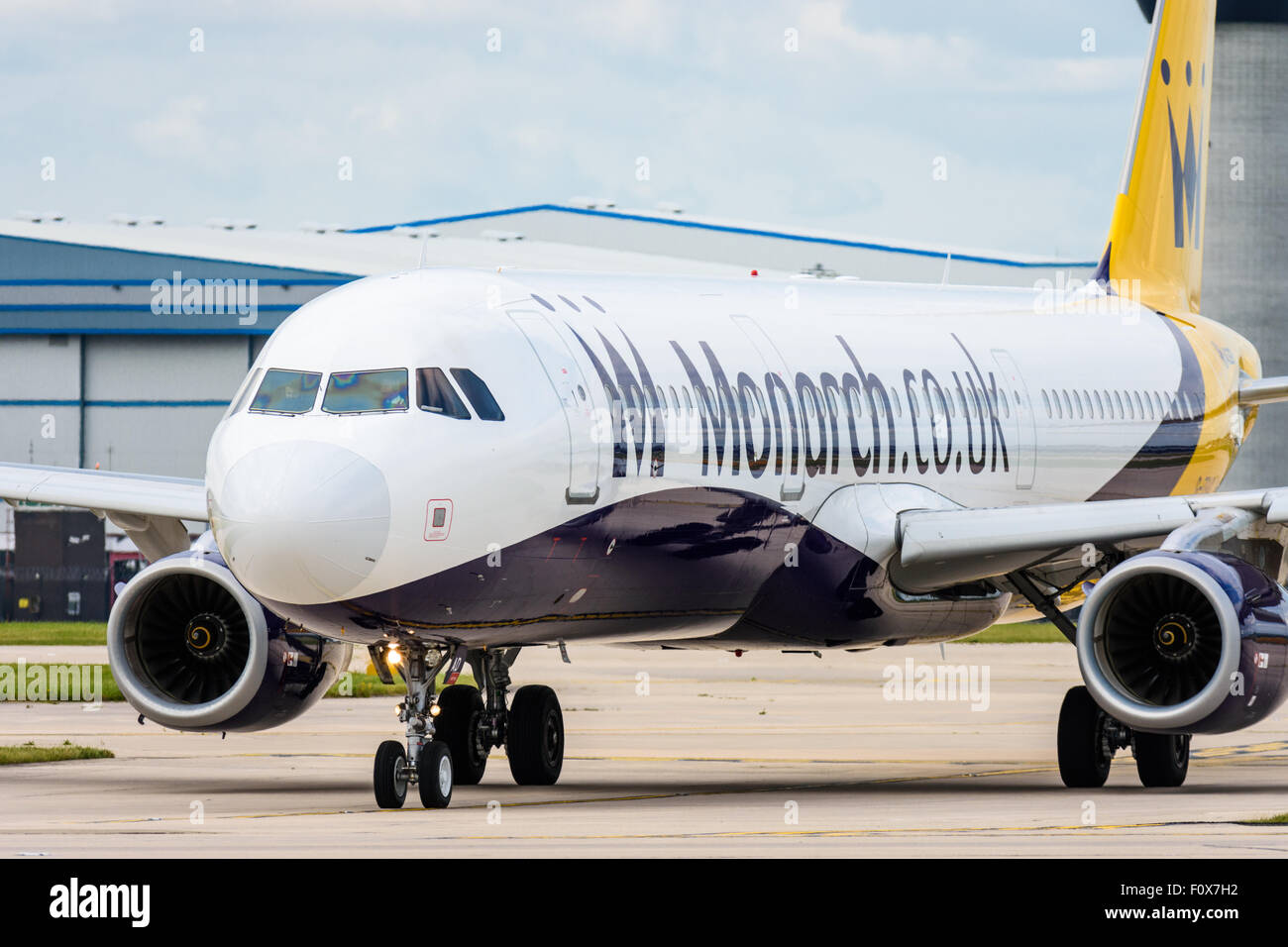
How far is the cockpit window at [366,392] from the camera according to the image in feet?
52.4

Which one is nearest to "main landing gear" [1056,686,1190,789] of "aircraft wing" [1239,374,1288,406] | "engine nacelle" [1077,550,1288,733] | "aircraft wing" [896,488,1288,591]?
"aircraft wing" [896,488,1288,591]

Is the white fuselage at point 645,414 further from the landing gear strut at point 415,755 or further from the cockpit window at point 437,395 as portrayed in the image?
the landing gear strut at point 415,755

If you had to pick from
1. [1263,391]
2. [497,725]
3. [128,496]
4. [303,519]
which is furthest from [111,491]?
[1263,391]

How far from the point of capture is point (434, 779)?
16.8 metres

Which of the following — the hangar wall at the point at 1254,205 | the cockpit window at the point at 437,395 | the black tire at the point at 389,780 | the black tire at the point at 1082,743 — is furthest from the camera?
the hangar wall at the point at 1254,205

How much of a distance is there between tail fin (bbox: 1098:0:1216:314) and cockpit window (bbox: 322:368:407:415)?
13612 mm

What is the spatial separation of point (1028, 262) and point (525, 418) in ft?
194

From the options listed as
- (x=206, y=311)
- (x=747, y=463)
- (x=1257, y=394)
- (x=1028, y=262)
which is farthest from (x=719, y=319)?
(x=1028, y=262)

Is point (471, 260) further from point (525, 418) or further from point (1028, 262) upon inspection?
point (525, 418)

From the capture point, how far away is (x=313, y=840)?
1441 centimetres

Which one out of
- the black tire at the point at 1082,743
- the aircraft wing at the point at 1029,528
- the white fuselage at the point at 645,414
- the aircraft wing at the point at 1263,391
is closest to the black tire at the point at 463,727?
the white fuselage at the point at 645,414

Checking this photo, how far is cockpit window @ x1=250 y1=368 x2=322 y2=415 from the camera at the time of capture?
16.0 meters

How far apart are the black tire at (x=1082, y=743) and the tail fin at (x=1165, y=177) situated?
26.8ft
